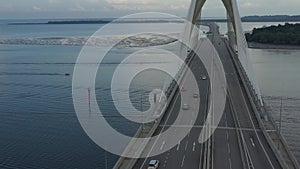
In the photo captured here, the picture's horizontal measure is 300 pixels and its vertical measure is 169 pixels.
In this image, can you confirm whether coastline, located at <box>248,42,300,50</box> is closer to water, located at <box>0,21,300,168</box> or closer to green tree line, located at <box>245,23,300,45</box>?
green tree line, located at <box>245,23,300,45</box>

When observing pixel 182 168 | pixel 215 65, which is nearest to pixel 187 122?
pixel 182 168

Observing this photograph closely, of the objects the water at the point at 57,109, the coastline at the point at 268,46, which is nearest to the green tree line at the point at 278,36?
the coastline at the point at 268,46

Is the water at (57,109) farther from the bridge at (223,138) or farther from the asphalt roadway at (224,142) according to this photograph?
the asphalt roadway at (224,142)

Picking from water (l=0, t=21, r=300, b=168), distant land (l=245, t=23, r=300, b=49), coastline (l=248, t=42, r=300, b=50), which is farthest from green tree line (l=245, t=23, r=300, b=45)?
water (l=0, t=21, r=300, b=168)

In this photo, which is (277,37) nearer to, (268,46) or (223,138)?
(268,46)

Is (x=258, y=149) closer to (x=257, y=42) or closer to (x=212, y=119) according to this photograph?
(x=212, y=119)
